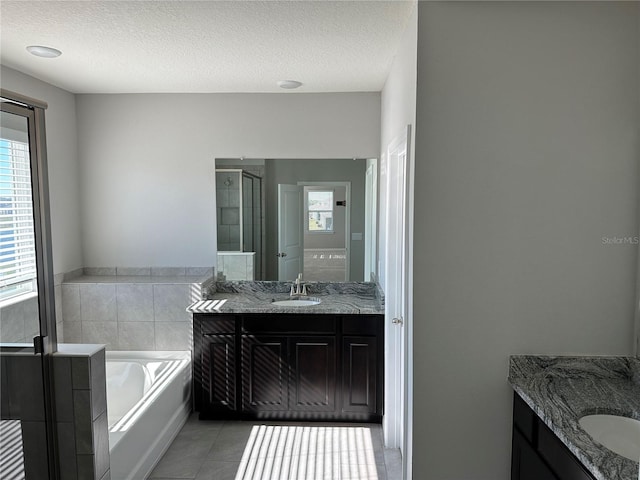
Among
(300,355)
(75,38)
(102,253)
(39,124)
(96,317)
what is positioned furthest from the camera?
(102,253)

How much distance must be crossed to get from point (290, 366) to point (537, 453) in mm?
1928

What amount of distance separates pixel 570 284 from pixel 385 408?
5.45 feet

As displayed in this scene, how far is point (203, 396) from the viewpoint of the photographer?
142 inches

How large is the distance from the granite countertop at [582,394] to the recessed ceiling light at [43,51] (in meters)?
2.97

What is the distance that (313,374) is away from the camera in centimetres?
354

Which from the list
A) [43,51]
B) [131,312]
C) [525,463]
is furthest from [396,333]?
[43,51]

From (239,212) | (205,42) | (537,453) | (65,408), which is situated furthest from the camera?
(239,212)

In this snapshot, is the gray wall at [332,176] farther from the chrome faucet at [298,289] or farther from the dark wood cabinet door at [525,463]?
the dark wood cabinet door at [525,463]

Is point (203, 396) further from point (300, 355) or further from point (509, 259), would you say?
point (509, 259)

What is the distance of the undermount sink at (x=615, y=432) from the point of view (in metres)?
1.75

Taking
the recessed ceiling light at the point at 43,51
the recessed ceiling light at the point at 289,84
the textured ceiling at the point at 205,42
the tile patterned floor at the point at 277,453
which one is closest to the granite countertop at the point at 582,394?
the tile patterned floor at the point at 277,453

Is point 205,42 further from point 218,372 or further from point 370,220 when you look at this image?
point 218,372

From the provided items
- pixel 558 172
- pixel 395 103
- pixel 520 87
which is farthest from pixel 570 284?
pixel 395 103

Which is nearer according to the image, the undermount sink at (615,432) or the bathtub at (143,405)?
the undermount sink at (615,432)
